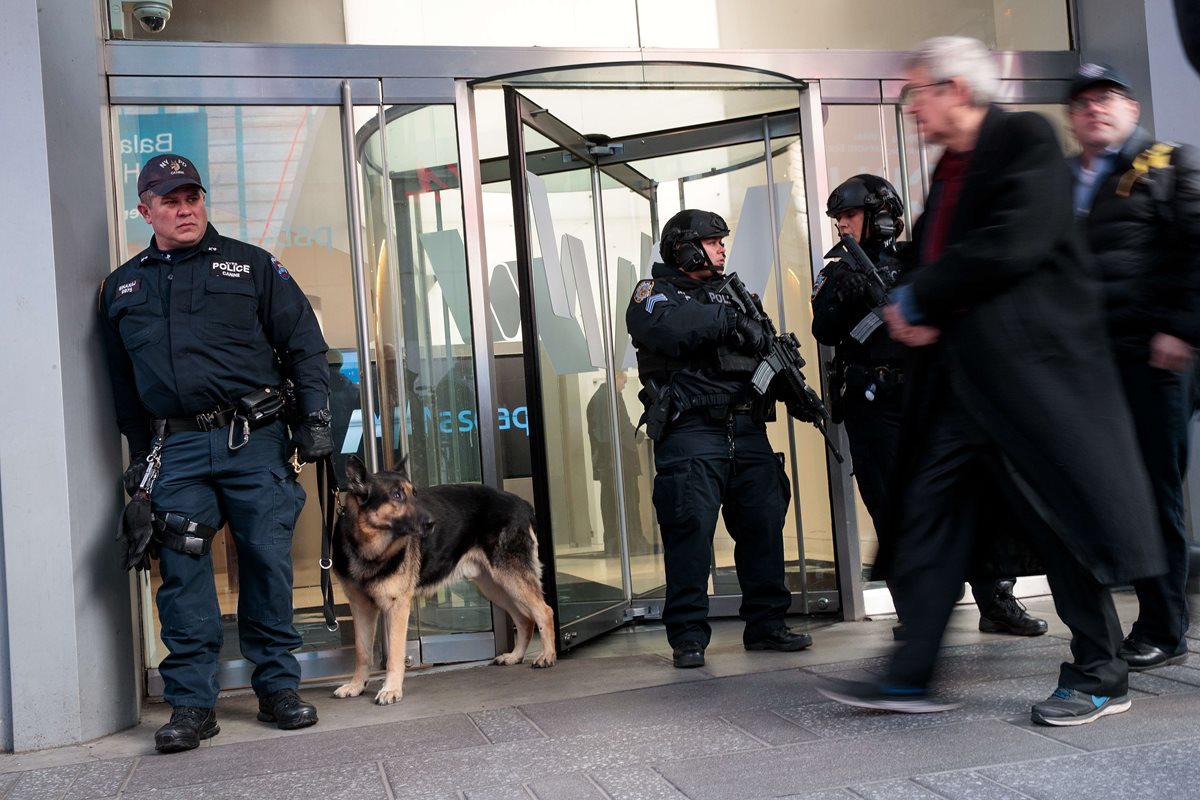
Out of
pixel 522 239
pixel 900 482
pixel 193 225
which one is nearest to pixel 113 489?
pixel 193 225

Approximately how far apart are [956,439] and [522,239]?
99.7 inches

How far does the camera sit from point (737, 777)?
117 inches

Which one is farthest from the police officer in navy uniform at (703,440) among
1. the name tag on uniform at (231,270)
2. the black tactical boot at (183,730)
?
the black tactical boot at (183,730)

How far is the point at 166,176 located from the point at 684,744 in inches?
111

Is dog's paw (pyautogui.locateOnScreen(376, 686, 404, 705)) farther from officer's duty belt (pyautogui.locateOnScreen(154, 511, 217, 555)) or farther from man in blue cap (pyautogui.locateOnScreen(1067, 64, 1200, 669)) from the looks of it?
man in blue cap (pyautogui.locateOnScreen(1067, 64, 1200, 669))

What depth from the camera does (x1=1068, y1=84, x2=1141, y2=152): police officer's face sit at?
12.4ft

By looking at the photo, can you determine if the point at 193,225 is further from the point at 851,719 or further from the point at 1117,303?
the point at 1117,303

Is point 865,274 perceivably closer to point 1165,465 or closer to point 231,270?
point 1165,465

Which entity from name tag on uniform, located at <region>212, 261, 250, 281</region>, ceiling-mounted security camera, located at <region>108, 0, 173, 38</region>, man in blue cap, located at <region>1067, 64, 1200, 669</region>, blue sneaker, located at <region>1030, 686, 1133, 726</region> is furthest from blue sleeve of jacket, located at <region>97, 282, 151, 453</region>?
man in blue cap, located at <region>1067, 64, 1200, 669</region>

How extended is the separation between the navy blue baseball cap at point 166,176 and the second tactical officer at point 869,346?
2685 millimetres

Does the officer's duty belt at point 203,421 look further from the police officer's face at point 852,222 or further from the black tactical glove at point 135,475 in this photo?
the police officer's face at point 852,222

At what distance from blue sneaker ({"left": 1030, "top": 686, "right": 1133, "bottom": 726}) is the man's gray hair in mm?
1761

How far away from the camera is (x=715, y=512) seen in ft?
15.9

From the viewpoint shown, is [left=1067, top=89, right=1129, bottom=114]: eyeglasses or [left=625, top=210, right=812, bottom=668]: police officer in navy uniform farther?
[left=625, top=210, right=812, bottom=668]: police officer in navy uniform
